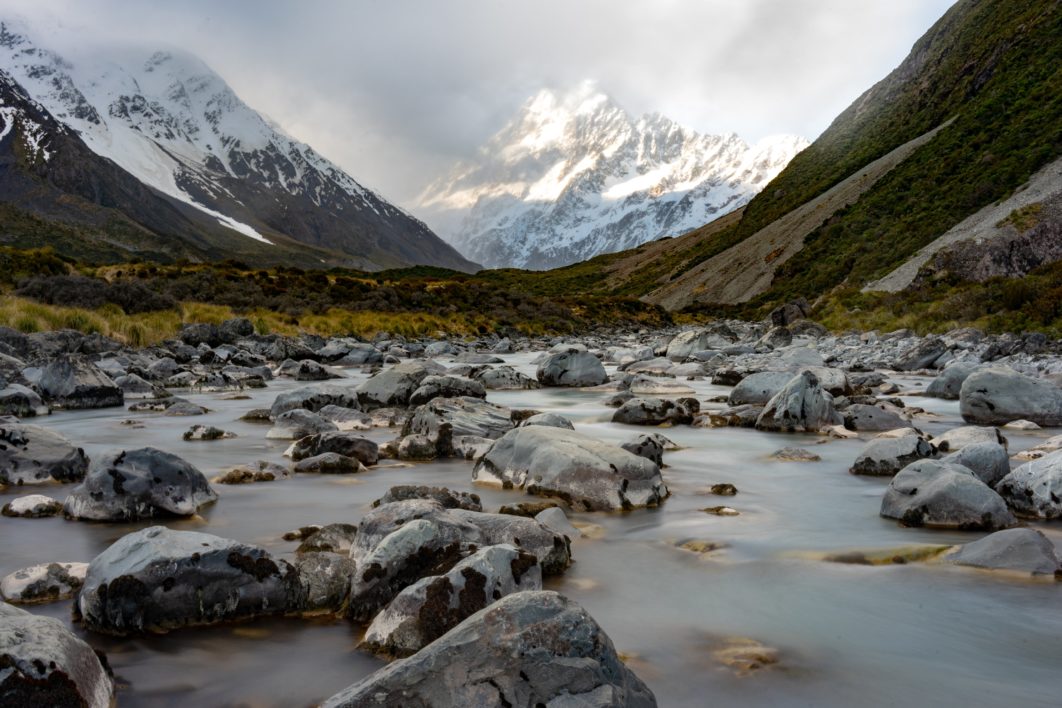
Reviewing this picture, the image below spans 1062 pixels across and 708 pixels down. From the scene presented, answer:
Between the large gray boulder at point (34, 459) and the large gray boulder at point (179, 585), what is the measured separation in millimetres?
3664

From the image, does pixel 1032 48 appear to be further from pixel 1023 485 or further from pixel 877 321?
pixel 1023 485

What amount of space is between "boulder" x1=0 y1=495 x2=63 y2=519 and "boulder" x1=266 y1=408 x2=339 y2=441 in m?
4.01

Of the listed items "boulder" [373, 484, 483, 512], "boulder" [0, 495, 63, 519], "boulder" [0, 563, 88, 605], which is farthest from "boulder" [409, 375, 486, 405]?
"boulder" [0, 563, 88, 605]

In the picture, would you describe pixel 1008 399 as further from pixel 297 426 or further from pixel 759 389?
pixel 297 426

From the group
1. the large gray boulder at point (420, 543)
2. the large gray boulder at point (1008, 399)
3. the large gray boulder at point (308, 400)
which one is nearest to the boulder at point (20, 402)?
the large gray boulder at point (308, 400)

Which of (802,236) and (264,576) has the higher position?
(802,236)

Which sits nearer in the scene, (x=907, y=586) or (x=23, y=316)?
(x=907, y=586)

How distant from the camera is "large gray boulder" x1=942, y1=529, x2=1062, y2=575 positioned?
446 centimetres

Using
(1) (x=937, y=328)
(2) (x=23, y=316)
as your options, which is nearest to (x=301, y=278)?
(2) (x=23, y=316)

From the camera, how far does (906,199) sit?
5631cm

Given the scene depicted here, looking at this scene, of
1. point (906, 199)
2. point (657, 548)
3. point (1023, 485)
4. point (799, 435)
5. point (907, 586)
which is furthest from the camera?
point (906, 199)

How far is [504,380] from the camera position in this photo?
17.8 meters

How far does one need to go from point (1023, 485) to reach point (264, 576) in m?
5.65

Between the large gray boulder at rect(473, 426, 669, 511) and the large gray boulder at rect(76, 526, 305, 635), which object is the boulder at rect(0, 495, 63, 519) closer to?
the large gray boulder at rect(76, 526, 305, 635)
